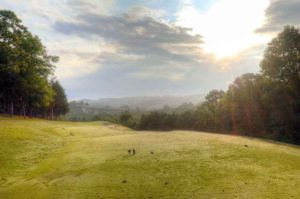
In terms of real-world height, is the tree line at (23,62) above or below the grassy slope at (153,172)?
above

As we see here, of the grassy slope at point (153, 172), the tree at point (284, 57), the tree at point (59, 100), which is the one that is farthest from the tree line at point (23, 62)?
the tree at point (59, 100)

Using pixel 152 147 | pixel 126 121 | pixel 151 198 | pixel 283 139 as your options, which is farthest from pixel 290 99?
pixel 126 121

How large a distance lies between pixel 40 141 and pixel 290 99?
5099 cm

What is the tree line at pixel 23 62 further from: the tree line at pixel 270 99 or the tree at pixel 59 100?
the tree at pixel 59 100

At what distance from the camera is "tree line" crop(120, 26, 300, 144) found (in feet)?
203

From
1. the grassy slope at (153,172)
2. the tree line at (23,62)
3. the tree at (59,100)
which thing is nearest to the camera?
the grassy slope at (153,172)

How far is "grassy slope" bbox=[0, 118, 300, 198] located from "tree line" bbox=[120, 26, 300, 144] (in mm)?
43553

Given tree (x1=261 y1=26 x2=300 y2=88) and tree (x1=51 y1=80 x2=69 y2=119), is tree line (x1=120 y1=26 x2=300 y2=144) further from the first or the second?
tree (x1=51 y1=80 x2=69 y2=119)

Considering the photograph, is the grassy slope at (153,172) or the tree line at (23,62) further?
the tree line at (23,62)

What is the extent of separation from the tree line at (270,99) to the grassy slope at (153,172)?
43.6 metres

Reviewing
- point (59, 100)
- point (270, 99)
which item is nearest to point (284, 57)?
point (270, 99)

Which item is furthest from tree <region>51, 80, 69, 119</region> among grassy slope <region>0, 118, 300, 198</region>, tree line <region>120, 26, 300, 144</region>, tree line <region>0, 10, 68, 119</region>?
grassy slope <region>0, 118, 300, 198</region>

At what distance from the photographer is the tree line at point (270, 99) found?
6181 centimetres

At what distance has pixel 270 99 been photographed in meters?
64.9
